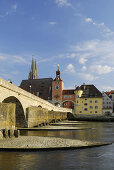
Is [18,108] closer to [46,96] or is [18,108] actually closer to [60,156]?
[60,156]

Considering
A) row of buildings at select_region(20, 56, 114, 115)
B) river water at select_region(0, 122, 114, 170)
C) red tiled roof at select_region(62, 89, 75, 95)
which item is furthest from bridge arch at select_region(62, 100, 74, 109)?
river water at select_region(0, 122, 114, 170)

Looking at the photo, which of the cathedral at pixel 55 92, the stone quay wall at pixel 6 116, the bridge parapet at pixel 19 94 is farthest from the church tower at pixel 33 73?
the stone quay wall at pixel 6 116

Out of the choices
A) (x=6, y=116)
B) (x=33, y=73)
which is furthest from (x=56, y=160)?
(x=33, y=73)

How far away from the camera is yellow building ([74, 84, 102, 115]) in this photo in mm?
95912

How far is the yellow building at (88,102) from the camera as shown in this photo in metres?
95.9

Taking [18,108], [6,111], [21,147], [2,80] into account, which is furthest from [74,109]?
[21,147]

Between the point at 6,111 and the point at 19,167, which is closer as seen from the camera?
the point at 19,167

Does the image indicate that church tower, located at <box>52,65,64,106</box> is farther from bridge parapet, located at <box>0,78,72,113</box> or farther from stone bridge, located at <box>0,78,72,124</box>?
stone bridge, located at <box>0,78,72,124</box>

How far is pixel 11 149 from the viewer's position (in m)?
12.5

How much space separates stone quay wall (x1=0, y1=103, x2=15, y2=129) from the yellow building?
78033 mm

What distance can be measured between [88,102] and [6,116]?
261 ft

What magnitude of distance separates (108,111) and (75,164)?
93.9 metres

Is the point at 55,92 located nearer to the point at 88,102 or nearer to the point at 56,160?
the point at 88,102

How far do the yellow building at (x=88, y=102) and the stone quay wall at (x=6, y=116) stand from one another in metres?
78.0
